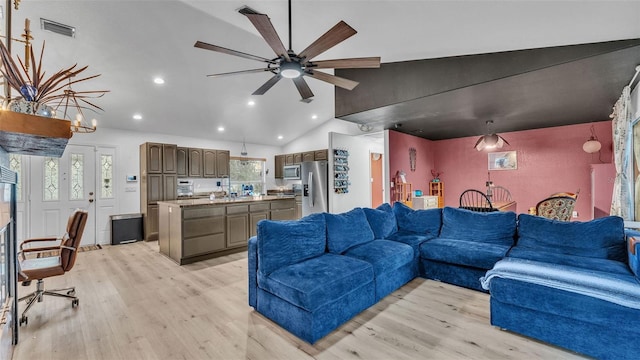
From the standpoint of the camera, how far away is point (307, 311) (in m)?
2.02

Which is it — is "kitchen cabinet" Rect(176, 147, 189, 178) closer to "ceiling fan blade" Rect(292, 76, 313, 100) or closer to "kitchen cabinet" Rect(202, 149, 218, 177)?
"kitchen cabinet" Rect(202, 149, 218, 177)

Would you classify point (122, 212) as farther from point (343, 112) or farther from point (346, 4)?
point (346, 4)

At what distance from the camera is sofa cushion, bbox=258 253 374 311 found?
204 cm

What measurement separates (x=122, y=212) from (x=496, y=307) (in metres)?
6.82

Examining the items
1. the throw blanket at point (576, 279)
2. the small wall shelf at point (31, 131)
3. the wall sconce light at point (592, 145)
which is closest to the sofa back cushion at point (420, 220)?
the throw blanket at point (576, 279)

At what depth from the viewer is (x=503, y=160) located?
620cm

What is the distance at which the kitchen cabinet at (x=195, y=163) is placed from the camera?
654 cm

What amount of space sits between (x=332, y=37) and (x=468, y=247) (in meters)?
2.60

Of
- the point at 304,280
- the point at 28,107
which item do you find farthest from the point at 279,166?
the point at 28,107

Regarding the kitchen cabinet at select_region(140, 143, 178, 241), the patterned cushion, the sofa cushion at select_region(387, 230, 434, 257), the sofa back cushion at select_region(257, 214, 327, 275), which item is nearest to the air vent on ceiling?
the kitchen cabinet at select_region(140, 143, 178, 241)

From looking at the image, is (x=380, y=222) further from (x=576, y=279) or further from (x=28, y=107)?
(x=28, y=107)

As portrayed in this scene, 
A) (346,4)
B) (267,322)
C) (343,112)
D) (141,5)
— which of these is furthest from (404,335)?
(141,5)

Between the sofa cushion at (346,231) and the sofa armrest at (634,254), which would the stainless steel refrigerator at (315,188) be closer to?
the sofa cushion at (346,231)

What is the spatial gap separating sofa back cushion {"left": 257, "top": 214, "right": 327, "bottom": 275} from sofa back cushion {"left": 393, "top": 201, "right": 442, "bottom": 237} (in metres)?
1.59
